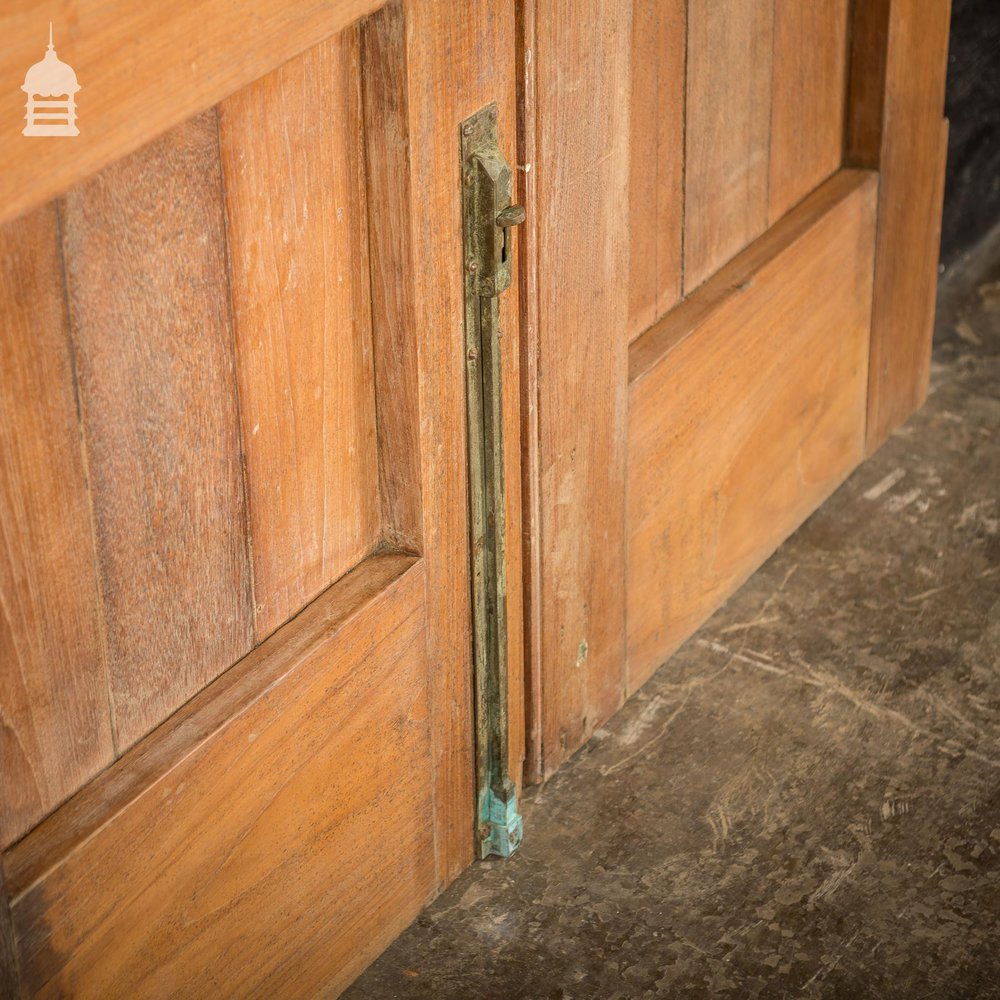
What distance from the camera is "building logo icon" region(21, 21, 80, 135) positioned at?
1.06m

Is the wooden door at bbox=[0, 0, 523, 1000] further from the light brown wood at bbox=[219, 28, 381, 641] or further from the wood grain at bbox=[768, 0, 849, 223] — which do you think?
the wood grain at bbox=[768, 0, 849, 223]

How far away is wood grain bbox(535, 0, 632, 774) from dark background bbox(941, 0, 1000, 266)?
53.5 inches

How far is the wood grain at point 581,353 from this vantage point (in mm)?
1663

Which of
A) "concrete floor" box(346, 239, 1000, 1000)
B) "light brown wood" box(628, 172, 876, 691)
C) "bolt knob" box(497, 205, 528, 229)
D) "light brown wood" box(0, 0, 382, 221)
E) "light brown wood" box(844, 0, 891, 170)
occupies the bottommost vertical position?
"concrete floor" box(346, 239, 1000, 1000)

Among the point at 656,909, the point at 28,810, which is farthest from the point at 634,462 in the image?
the point at 28,810

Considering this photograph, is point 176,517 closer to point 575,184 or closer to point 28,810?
point 28,810

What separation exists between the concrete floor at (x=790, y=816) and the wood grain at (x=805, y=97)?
0.51 meters

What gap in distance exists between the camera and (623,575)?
2002 millimetres

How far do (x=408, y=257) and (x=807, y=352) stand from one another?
995 millimetres

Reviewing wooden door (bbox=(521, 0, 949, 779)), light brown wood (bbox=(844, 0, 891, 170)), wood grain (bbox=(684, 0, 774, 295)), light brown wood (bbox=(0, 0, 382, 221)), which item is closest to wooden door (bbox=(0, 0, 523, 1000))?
light brown wood (bbox=(0, 0, 382, 221))

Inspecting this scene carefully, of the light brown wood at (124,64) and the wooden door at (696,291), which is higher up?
the light brown wood at (124,64)

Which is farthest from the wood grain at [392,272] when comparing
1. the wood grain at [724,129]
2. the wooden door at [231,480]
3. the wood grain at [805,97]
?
the wood grain at [805,97]

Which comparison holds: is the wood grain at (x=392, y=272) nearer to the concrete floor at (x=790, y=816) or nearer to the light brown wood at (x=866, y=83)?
the concrete floor at (x=790, y=816)

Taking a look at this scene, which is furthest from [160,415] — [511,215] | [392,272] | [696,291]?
[696,291]
